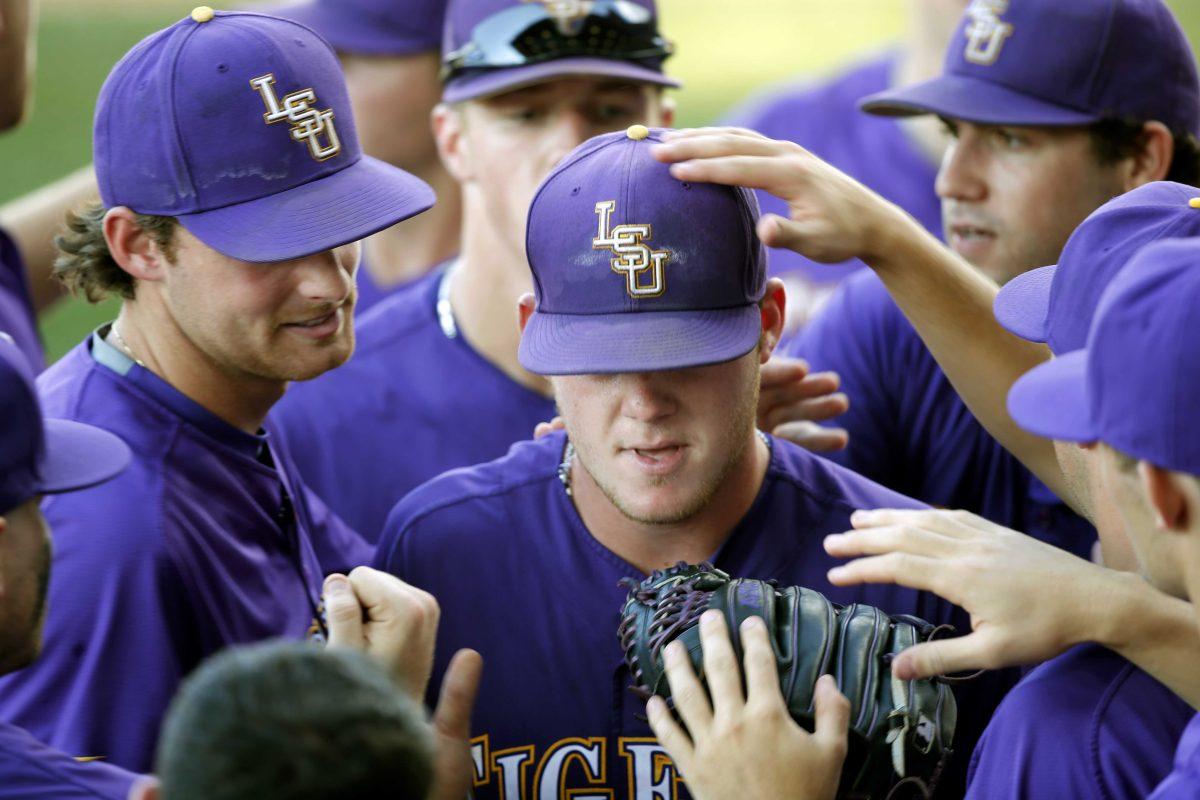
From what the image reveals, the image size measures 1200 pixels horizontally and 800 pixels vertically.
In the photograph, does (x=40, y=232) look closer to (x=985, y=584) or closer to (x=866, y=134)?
(x=985, y=584)

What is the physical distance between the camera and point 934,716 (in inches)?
89.2

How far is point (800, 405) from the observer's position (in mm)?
3297

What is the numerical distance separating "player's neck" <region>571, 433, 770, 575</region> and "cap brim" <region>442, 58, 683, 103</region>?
4.85ft

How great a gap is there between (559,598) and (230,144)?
107 centimetres

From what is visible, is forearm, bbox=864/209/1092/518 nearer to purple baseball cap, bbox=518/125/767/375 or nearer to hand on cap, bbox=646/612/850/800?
purple baseball cap, bbox=518/125/767/375

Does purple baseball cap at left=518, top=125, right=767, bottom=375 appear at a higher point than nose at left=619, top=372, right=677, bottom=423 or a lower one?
higher

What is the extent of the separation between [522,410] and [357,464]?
46 centimetres

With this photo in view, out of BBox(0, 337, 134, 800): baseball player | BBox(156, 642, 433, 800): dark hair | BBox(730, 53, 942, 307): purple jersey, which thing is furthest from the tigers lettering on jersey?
BBox(730, 53, 942, 307): purple jersey

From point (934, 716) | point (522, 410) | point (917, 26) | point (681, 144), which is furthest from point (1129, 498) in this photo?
point (917, 26)

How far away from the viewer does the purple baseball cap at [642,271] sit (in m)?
2.53

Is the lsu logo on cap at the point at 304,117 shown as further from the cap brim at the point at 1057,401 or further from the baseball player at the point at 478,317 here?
the cap brim at the point at 1057,401

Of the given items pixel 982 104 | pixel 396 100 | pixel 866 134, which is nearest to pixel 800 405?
pixel 982 104

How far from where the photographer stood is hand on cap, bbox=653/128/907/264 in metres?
2.55

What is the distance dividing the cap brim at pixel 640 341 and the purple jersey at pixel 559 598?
0.38 metres
